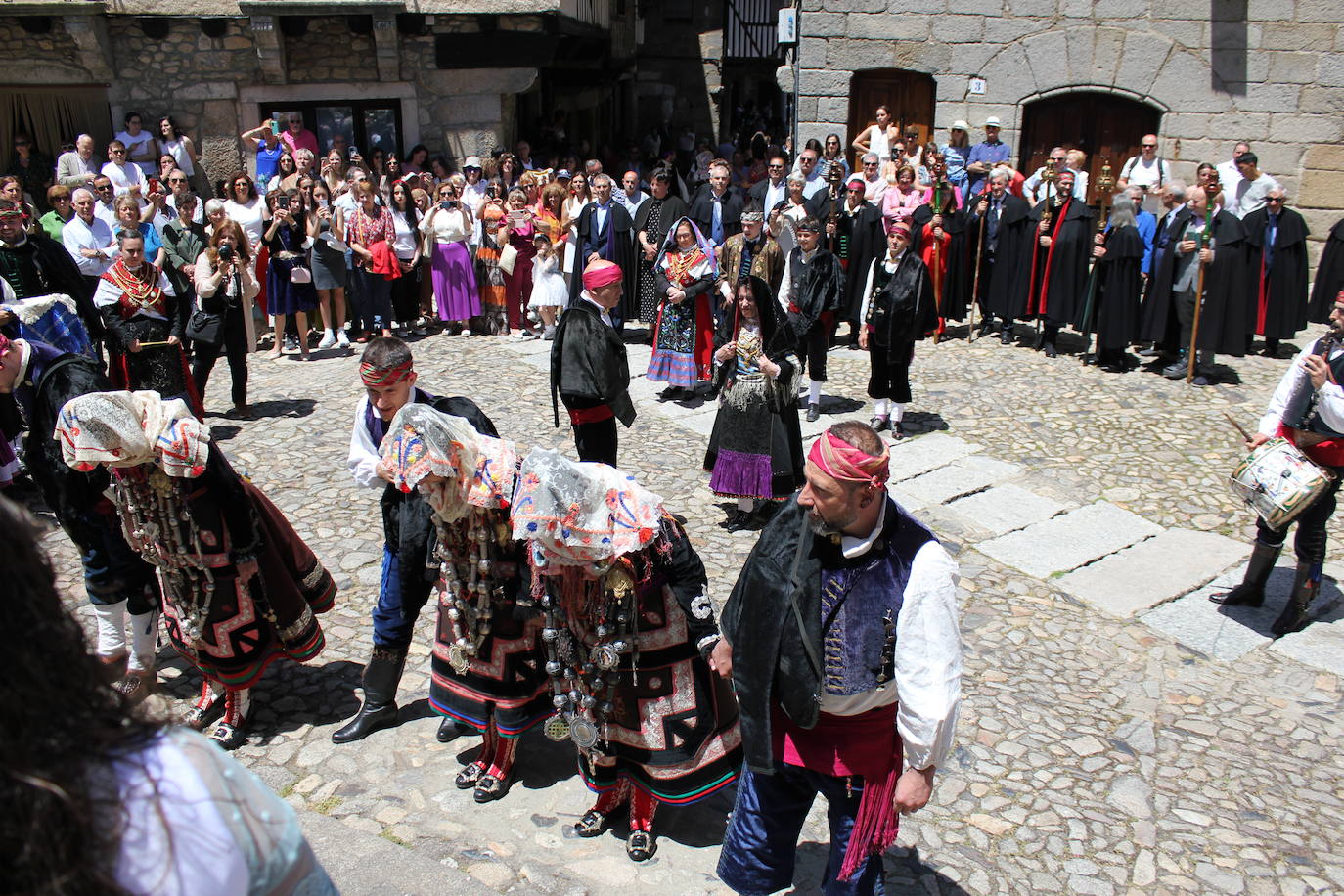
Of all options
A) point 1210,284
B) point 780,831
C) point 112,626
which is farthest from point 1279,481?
point 112,626

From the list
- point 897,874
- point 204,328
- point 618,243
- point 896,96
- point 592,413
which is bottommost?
point 897,874

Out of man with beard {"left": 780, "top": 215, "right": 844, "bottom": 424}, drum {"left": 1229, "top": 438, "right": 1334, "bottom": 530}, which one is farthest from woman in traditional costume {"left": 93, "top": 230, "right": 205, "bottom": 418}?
drum {"left": 1229, "top": 438, "right": 1334, "bottom": 530}

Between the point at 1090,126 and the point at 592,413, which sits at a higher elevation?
the point at 1090,126

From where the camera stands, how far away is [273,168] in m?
14.2

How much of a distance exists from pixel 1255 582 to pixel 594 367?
4.05 m

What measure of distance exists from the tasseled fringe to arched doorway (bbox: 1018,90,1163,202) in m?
12.9

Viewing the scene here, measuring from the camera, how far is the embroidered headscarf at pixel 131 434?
4234mm

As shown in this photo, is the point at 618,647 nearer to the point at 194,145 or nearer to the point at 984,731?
the point at 984,731

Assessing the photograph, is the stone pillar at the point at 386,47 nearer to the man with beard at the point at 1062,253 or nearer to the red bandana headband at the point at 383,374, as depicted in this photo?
the man with beard at the point at 1062,253

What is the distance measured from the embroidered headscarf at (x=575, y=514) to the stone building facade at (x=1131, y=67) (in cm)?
1230

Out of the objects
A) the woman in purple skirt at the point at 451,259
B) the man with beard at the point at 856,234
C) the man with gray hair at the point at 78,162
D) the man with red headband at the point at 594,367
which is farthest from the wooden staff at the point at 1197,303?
the man with gray hair at the point at 78,162

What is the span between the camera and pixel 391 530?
4629 mm

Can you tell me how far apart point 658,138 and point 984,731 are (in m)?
19.2

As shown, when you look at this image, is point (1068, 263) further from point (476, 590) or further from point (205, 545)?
point (205, 545)
